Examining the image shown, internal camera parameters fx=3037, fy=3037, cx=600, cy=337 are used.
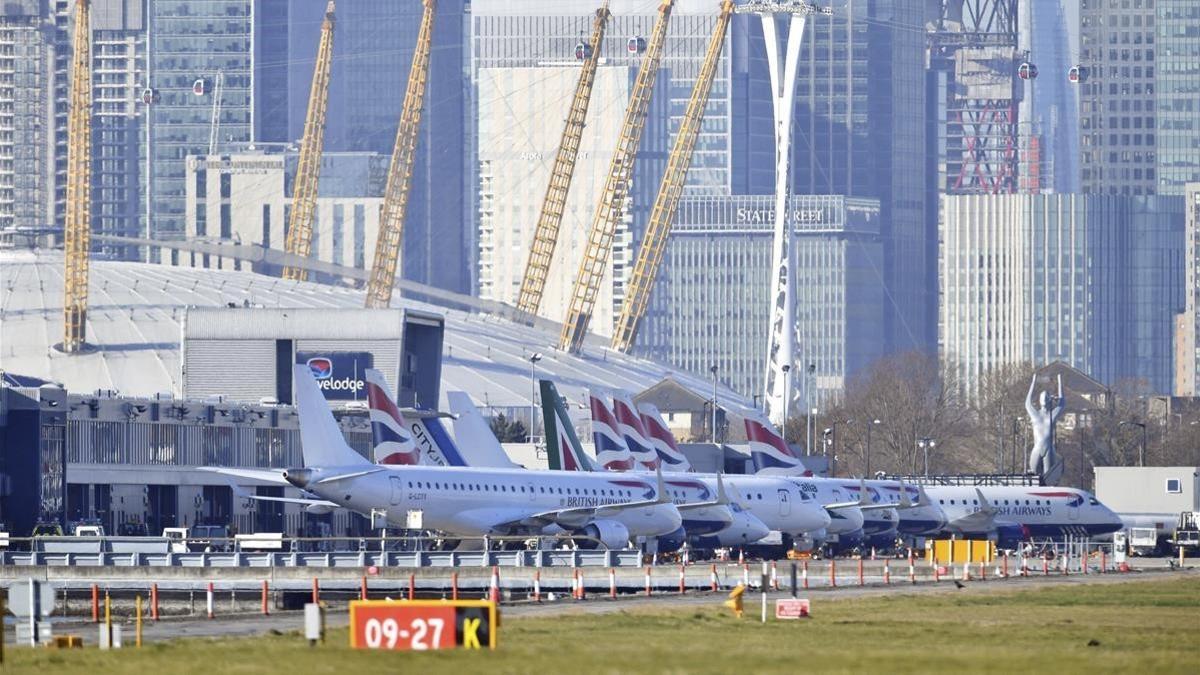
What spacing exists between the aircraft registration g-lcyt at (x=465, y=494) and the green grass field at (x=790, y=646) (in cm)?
2902

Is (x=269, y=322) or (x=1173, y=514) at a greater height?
(x=269, y=322)

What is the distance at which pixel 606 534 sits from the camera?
12412 cm

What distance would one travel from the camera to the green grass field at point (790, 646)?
2456 inches

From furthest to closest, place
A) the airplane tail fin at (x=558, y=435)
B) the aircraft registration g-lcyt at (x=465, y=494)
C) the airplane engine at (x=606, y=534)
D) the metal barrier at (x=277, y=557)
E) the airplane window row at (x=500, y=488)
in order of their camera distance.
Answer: the airplane tail fin at (x=558, y=435)
the airplane engine at (x=606, y=534)
the airplane window row at (x=500, y=488)
the aircraft registration g-lcyt at (x=465, y=494)
the metal barrier at (x=277, y=557)

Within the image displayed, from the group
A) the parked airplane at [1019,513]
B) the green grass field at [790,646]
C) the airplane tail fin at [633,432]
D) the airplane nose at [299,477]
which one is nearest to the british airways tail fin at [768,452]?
the parked airplane at [1019,513]

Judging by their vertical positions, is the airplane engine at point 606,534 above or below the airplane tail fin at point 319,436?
below

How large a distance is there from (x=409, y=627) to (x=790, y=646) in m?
11.6

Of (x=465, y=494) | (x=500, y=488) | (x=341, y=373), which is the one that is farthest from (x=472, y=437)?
(x=341, y=373)

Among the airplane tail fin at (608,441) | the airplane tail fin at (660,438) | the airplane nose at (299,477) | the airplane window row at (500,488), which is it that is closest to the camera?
the airplane nose at (299,477)

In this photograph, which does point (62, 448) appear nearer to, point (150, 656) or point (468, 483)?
point (468, 483)

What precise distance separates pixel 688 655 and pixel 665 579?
131ft

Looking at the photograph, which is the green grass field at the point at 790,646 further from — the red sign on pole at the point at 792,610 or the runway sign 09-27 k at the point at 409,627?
the runway sign 09-27 k at the point at 409,627

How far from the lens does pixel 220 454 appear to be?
162875 mm

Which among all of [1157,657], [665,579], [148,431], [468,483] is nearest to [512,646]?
[1157,657]
